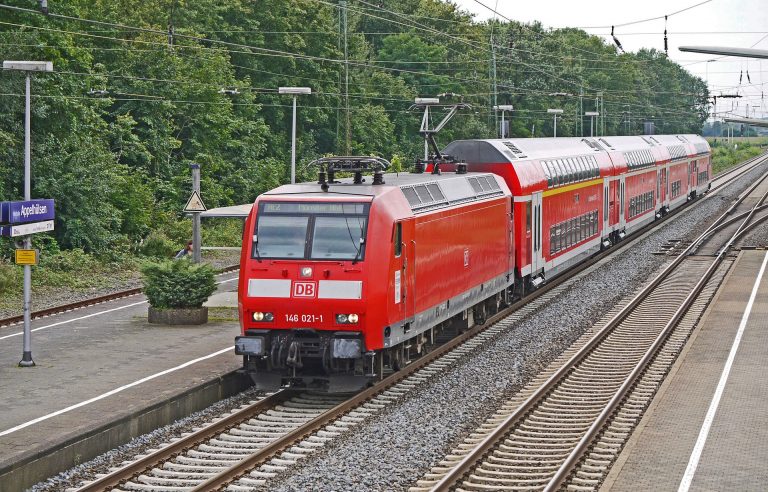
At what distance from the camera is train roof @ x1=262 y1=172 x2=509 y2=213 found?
61.4ft

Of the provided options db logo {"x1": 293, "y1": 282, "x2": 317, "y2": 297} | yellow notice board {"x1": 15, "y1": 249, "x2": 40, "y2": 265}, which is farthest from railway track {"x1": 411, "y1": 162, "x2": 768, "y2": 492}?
yellow notice board {"x1": 15, "y1": 249, "x2": 40, "y2": 265}

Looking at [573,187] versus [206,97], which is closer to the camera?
[573,187]

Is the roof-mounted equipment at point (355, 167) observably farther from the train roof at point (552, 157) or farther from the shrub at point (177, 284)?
the train roof at point (552, 157)

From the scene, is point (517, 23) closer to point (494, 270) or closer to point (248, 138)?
point (248, 138)

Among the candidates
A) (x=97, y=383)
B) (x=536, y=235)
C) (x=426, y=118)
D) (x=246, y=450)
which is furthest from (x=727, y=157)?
(x=246, y=450)

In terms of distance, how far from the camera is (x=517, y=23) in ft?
377

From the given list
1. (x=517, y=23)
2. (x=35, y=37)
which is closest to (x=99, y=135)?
(x=35, y=37)

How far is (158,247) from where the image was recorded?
139 ft

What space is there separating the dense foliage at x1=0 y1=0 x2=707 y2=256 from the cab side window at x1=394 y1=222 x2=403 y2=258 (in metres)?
9.94

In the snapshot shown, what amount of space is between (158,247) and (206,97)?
613 inches

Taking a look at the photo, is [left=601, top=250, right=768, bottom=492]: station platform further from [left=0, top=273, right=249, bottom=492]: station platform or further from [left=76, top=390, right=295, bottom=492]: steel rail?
[left=0, top=273, right=249, bottom=492]: station platform

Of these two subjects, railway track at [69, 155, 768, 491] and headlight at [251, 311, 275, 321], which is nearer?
railway track at [69, 155, 768, 491]

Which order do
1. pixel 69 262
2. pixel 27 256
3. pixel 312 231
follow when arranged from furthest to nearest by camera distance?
pixel 69 262 → pixel 27 256 → pixel 312 231

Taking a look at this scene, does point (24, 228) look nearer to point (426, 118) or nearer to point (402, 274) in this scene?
point (402, 274)
